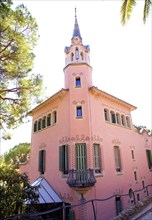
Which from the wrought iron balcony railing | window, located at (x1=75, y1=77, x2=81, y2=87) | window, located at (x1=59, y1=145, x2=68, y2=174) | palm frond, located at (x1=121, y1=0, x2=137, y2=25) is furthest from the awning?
palm frond, located at (x1=121, y1=0, x2=137, y2=25)

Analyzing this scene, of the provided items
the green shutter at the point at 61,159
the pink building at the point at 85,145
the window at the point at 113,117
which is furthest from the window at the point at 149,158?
the green shutter at the point at 61,159

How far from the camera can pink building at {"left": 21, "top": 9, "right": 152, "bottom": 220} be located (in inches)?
499

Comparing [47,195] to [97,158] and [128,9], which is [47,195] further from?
[128,9]

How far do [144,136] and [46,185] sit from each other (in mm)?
13587

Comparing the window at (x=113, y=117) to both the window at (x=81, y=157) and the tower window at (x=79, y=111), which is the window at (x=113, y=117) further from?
the window at (x=81, y=157)

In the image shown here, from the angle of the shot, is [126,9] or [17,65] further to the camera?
[17,65]

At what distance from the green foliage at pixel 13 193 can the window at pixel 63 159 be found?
6.06 meters

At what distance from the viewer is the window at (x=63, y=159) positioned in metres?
13.5

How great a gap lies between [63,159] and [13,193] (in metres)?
7.20

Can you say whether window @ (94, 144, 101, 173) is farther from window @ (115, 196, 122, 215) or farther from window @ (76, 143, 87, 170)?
window @ (115, 196, 122, 215)

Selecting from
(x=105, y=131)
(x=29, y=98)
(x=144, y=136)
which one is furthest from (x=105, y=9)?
(x=144, y=136)

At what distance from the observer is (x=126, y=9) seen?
809 cm

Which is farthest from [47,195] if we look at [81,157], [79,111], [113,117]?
[113,117]

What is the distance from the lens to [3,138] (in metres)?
13.5
